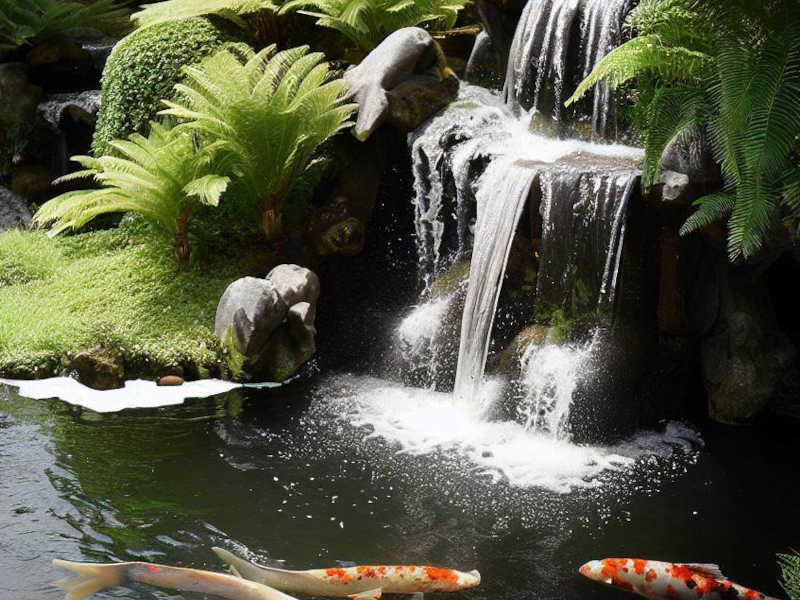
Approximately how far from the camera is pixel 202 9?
9.73 meters

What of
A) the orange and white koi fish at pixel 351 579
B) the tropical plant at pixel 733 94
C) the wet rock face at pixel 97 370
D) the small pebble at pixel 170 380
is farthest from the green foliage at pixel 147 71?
the orange and white koi fish at pixel 351 579

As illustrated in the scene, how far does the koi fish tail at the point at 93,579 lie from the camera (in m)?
4.40

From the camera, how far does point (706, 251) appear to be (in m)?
7.09

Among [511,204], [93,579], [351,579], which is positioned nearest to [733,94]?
[511,204]

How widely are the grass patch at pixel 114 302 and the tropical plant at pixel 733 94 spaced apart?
400 centimetres

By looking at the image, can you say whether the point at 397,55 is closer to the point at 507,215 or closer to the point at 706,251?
the point at 507,215

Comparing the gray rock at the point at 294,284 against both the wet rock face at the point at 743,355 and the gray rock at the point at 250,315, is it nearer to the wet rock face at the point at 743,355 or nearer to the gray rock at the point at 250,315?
the gray rock at the point at 250,315

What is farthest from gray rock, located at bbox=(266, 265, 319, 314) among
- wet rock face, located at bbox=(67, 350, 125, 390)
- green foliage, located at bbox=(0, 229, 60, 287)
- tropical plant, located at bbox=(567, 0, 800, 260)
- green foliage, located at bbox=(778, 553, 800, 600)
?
green foliage, located at bbox=(778, 553, 800, 600)

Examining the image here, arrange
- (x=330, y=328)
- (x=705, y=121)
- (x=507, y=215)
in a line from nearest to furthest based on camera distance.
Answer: (x=705, y=121) < (x=507, y=215) < (x=330, y=328)

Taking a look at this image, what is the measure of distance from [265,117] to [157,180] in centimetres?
115

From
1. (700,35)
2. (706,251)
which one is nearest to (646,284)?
(706,251)

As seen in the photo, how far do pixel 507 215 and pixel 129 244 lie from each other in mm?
4497

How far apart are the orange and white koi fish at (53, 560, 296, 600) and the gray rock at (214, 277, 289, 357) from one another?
131 inches

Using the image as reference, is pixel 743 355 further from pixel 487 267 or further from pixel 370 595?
pixel 370 595
